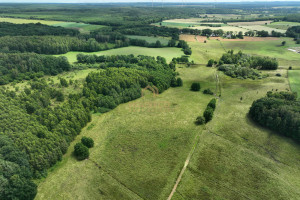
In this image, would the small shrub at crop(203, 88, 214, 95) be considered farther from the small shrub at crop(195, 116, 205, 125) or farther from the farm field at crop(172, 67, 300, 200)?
the small shrub at crop(195, 116, 205, 125)

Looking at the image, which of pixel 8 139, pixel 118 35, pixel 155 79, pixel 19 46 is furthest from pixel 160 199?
pixel 118 35

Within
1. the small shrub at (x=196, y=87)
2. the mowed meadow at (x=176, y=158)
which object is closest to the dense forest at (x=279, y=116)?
the mowed meadow at (x=176, y=158)

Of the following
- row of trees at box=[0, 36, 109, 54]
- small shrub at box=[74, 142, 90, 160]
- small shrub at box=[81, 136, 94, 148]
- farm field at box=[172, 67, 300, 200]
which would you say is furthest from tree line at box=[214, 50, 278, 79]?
row of trees at box=[0, 36, 109, 54]

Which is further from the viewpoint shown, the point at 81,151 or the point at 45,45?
the point at 45,45

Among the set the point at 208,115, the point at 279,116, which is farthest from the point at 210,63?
the point at 279,116

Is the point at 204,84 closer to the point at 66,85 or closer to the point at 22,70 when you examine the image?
the point at 66,85

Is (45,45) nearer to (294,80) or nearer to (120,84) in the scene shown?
(120,84)
